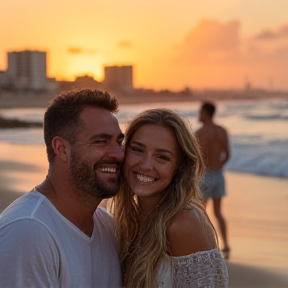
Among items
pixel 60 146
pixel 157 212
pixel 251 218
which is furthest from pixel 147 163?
pixel 251 218

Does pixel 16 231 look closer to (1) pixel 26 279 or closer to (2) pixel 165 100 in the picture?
(1) pixel 26 279

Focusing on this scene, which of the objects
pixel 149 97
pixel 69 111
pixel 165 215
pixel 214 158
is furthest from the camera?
pixel 149 97

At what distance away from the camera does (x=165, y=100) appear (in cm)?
10844

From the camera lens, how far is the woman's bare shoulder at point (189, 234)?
261 cm

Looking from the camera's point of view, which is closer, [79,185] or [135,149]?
[79,185]

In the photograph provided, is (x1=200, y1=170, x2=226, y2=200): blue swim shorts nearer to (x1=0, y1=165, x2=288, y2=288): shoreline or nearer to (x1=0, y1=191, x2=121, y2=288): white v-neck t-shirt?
(x1=0, y1=165, x2=288, y2=288): shoreline

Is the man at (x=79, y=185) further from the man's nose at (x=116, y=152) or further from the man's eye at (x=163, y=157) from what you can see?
the man's eye at (x=163, y=157)

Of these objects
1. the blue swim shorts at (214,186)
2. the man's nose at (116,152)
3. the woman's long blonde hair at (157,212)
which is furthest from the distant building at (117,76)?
the man's nose at (116,152)

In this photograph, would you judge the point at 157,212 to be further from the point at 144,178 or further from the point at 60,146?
the point at 60,146

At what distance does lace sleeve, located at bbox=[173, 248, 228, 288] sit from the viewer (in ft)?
8.43

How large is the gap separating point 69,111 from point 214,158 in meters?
5.94

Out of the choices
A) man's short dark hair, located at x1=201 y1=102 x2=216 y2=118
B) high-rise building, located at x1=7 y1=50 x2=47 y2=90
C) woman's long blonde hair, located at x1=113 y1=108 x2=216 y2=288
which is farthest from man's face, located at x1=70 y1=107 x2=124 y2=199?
high-rise building, located at x1=7 y1=50 x2=47 y2=90

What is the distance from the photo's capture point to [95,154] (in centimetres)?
→ 254

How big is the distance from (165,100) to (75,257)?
10646cm
